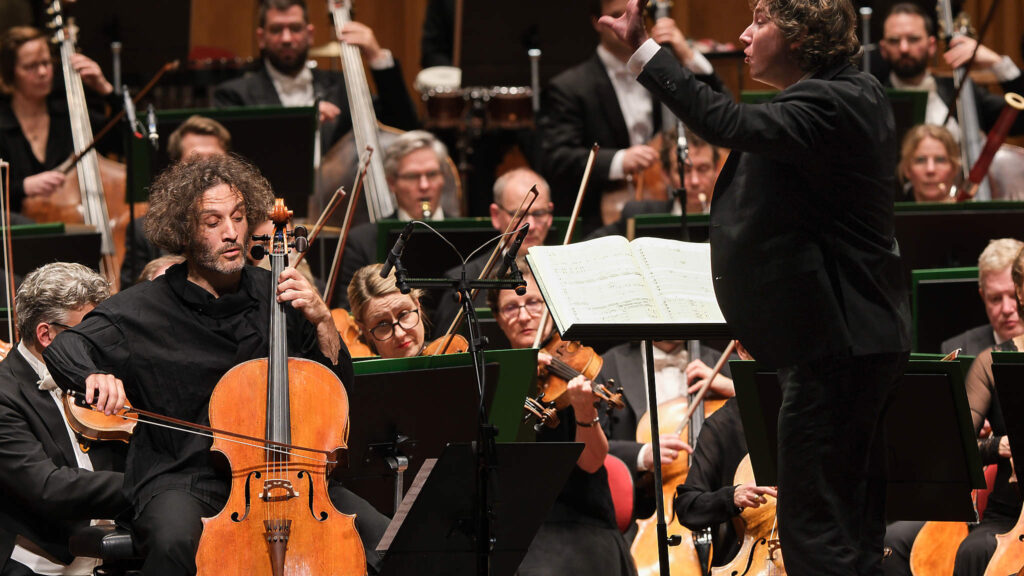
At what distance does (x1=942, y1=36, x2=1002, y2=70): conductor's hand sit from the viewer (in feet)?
19.3

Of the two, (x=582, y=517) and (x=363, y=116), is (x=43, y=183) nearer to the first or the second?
(x=363, y=116)

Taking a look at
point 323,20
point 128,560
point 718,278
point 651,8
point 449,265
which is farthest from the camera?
point 323,20

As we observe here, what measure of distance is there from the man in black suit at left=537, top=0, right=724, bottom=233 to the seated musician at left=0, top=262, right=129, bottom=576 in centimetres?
257

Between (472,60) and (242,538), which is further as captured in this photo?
(472,60)

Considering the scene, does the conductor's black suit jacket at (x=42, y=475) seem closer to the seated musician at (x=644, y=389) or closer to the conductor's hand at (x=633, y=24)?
the seated musician at (x=644, y=389)

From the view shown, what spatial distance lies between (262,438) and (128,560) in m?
0.48

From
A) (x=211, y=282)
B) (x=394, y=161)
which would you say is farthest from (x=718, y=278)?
(x=394, y=161)

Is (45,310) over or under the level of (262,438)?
over

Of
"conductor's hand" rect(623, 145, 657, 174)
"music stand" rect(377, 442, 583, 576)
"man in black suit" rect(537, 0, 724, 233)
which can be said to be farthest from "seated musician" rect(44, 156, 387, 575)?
"man in black suit" rect(537, 0, 724, 233)

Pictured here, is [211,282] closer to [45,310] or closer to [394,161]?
[45,310]

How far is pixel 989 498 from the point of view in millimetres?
3758

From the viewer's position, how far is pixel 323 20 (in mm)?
7984

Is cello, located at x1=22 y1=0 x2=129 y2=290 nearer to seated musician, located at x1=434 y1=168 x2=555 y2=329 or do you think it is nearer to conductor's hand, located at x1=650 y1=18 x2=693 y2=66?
seated musician, located at x1=434 y1=168 x2=555 y2=329

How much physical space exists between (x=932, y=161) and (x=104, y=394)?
141 inches
